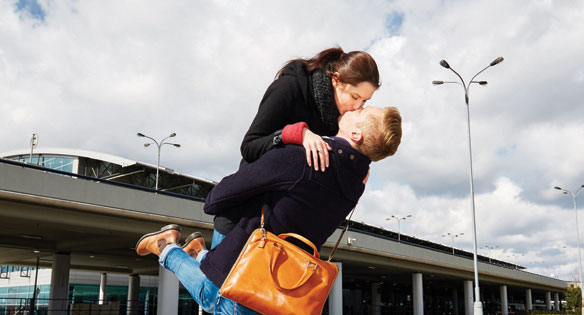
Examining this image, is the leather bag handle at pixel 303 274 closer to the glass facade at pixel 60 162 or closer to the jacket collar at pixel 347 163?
the jacket collar at pixel 347 163

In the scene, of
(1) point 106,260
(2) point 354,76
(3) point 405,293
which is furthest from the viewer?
(3) point 405,293

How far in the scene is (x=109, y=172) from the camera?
58.6 m

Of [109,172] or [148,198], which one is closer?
[148,198]

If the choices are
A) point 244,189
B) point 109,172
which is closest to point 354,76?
point 244,189

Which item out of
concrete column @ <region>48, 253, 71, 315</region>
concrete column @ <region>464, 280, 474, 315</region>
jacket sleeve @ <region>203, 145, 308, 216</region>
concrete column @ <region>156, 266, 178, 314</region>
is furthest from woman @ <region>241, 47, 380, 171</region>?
concrete column @ <region>464, 280, 474, 315</region>

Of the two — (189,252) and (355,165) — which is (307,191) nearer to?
(355,165)

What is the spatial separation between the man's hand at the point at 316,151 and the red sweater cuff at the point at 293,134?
38 mm

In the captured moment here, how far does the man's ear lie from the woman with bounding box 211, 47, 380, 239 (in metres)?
0.34

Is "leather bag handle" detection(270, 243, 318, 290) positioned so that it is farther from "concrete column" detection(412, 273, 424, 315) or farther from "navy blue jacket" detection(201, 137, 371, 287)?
"concrete column" detection(412, 273, 424, 315)

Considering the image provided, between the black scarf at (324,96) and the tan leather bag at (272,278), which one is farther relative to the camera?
the black scarf at (324,96)

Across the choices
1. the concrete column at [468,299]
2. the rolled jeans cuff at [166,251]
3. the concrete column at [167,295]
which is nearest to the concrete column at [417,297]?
the concrete column at [468,299]

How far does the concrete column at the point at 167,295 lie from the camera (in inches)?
898

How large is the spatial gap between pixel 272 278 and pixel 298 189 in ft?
1.37

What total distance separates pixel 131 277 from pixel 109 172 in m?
→ 13.5
